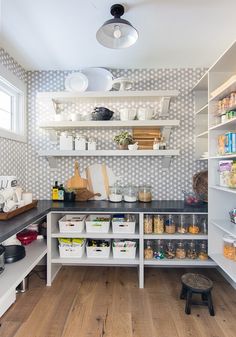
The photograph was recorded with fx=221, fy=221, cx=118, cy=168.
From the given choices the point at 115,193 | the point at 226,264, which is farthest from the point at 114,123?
the point at 226,264

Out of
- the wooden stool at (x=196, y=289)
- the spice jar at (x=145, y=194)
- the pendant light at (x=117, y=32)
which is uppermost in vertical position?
the pendant light at (x=117, y=32)

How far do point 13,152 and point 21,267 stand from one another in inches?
46.3

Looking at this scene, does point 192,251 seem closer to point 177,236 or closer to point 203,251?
point 203,251

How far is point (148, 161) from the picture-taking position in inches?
100

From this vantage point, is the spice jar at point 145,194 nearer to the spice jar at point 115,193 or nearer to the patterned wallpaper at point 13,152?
the spice jar at point 115,193

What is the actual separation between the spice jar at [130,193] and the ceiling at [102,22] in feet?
4.46

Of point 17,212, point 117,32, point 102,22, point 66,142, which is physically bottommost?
point 17,212

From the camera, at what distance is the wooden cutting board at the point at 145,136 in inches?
97.0

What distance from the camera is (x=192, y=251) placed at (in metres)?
2.13

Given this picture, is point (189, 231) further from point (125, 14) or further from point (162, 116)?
point (125, 14)

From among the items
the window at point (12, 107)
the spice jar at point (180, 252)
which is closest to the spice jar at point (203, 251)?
the spice jar at point (180, 252)

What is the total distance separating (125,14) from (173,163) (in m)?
1.53

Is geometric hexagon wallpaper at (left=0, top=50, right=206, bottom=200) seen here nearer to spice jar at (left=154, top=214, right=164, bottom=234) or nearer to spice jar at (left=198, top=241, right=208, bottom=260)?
spice jar at (left=154, top=214, right=164, bottom=234)

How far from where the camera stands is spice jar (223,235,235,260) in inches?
72.8
